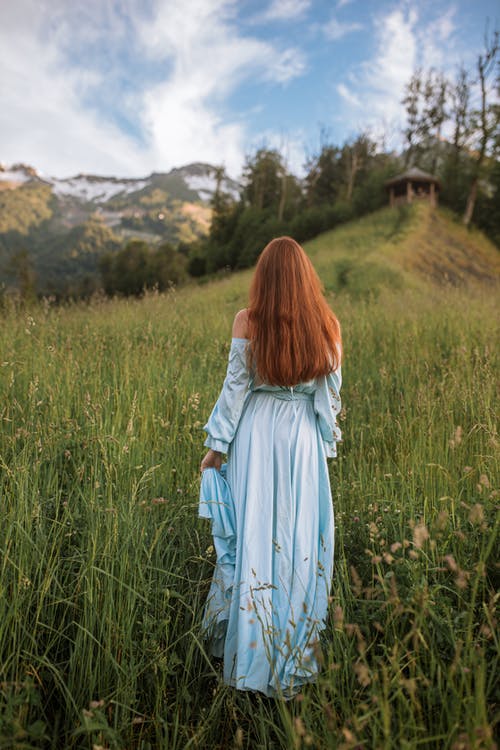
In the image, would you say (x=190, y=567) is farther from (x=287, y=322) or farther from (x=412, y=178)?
(x=412, y=178)

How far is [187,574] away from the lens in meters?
2.56

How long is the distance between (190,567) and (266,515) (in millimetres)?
654

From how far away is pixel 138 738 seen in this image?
73.6 inches

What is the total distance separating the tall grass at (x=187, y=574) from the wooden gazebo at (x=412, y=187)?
30339 millimetres

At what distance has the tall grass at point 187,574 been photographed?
5.16 ft

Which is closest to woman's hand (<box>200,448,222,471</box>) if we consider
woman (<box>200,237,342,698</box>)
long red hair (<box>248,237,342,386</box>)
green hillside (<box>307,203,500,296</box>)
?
woman (<box>200,237,342,698</box>)

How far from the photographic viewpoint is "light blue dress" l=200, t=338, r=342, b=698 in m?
2.24

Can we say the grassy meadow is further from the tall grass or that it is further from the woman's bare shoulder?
the woman's bare shoulder

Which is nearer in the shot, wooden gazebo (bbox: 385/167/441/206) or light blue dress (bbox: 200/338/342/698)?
light blue dress (bbox: 200/338/342/698)

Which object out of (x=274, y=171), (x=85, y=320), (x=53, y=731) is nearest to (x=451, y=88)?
(x=274, y=171)

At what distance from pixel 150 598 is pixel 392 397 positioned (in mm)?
3327

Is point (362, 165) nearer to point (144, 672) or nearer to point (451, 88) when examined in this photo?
point (451, 88)

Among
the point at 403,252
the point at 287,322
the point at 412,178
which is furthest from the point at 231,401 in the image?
the point at 412,178

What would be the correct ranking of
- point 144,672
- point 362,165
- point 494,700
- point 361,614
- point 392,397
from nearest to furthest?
point 494,700 → point 144,672 → point 361,614 → point 392,397 → point 362,165
